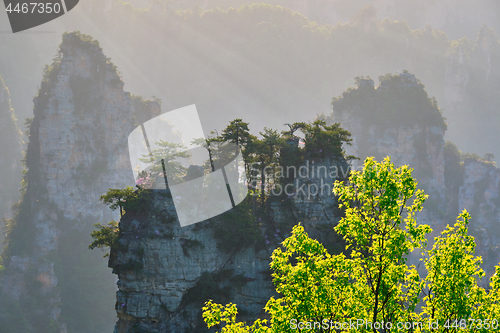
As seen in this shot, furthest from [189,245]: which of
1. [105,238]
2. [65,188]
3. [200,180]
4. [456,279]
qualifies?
[65,188]

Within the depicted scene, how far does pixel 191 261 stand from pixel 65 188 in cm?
2812

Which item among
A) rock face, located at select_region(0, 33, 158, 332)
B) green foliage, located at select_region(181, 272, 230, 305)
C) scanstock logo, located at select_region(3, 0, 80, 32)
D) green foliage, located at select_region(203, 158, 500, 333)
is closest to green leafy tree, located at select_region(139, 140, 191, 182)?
green foliage, located at select_region(181, 272, 230, 305)

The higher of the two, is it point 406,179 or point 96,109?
point 96,109

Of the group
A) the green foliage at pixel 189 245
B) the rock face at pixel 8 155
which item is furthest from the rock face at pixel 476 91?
the rock face at pixel 8 155

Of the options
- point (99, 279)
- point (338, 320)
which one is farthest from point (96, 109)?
point (338, 320)

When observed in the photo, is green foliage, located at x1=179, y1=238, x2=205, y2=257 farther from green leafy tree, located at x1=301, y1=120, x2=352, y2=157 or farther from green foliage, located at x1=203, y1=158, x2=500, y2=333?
green foliage, located at x1=203, y1=158, x2=500, y2=333

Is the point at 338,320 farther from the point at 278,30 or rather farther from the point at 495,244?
the point at 278,30

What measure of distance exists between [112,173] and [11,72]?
4547 centimetres

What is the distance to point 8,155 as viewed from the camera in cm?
5441

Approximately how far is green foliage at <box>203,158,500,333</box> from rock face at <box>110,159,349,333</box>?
1195 cm

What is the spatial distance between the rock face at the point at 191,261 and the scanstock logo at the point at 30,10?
153ft

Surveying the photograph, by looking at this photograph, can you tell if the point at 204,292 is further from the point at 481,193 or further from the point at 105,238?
the point at 481,193

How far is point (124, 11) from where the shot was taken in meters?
80.9

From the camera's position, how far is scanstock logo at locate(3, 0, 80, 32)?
177 feet
